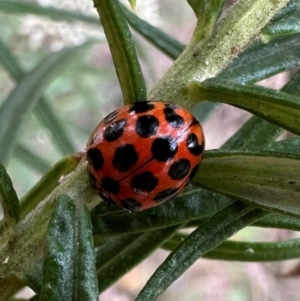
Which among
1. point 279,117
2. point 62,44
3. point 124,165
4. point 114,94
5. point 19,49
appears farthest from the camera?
point 114,94

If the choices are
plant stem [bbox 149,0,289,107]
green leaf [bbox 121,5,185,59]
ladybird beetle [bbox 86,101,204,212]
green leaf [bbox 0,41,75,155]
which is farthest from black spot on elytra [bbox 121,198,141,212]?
green leaf [bbox 0,41,75,155]

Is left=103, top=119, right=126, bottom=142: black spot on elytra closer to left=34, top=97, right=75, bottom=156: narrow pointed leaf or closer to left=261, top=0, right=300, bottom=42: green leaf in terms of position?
left=261, top=0, right=300, bottom=42: green leaf

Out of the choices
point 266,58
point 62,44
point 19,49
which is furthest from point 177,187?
point 19,49

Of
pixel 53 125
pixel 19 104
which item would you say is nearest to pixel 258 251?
pixel 19 104

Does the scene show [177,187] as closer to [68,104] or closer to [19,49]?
[19,49]

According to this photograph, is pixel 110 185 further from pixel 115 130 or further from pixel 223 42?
pixel 223 42

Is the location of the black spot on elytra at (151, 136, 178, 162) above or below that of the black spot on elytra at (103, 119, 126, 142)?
below

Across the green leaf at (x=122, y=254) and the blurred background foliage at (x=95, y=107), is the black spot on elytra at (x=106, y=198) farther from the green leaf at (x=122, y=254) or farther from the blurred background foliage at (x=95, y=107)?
the blurred background foliage at (x=95, y=107)

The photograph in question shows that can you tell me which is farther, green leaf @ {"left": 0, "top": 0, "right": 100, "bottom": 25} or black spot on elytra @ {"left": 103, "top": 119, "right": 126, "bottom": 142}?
green leaf @ {"left": 0, "top": 0, "right": 100, "bottom": 25}
